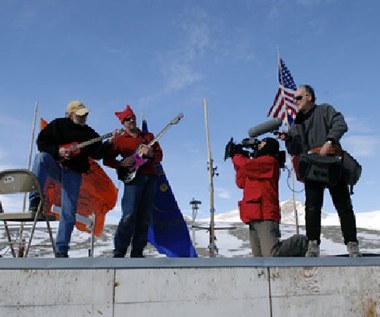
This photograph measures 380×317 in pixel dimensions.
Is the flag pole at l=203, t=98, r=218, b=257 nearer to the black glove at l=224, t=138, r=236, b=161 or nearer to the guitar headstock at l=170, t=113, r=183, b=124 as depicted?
the guitar headstock at l=170, t=113, r=183, b=124

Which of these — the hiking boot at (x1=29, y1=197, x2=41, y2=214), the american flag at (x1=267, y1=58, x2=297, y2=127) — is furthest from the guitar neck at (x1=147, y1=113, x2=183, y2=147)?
the american flag at (x1=267, y1=58, x2=297, y2=127)

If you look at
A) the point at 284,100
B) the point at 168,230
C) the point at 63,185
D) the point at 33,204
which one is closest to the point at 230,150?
the point at 63,185

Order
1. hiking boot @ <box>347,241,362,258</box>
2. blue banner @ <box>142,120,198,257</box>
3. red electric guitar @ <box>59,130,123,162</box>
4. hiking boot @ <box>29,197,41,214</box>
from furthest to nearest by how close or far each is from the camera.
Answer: blue banner @ <box>142,120,198,257</box>, red electric guitar @ <box>59,130,123,162</box>, hiking boot @ <box>29,197,41,214</box>, hiking boot @ <box>347,241,362,258</box>

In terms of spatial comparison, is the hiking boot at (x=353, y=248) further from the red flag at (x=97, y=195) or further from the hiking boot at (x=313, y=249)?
the red flag at (x=97, y=195)

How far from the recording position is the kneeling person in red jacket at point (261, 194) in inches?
158

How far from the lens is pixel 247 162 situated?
13.8 feet

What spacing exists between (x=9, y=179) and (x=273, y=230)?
245 cm

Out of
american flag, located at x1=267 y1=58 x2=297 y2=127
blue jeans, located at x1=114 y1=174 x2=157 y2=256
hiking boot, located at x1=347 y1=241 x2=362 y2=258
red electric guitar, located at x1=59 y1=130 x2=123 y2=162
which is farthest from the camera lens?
american flag, located at x1=267 y1=58 x2=297 y2=127

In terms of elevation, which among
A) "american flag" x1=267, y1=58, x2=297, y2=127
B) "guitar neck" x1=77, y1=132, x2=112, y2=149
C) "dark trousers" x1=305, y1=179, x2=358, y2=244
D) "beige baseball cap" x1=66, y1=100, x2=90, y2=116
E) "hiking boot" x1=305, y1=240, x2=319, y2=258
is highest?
"american flag" x1=267, y1=58, x2=297, y2=127

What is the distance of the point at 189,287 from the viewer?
2.59 m

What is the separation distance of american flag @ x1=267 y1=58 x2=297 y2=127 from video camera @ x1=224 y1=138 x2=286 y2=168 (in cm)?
618

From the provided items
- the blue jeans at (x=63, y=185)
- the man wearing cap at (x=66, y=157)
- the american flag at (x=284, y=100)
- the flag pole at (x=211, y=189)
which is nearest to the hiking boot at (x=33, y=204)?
the man wearing cap at (x=66, y=157)

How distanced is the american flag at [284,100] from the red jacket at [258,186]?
639 centimetres

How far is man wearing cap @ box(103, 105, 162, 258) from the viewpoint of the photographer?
14.7 ft
